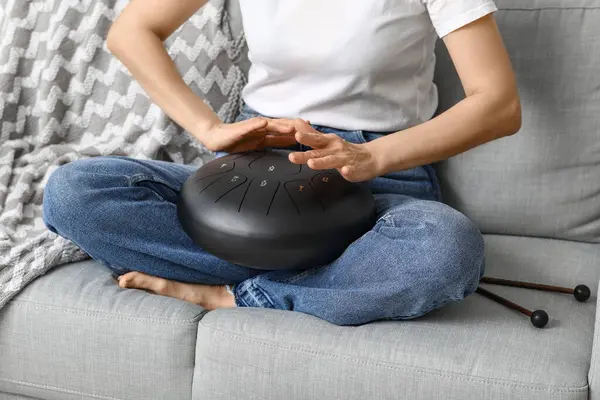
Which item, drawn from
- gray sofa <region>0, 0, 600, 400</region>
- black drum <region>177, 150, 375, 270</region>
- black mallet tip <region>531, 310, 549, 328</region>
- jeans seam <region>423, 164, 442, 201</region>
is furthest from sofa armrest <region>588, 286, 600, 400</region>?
jeans seam <region>423, 164, 442, 201</region>

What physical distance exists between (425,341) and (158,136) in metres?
0.87

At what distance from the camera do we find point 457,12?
1467 mm

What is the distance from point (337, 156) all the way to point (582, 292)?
0.50 m

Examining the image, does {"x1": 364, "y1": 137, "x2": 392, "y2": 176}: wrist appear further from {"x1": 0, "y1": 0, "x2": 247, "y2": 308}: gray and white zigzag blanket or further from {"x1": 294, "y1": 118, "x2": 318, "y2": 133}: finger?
{"x1": 0, "y1": 0, "x2": 247, "y2": 308}: gray and white zigzag blanket

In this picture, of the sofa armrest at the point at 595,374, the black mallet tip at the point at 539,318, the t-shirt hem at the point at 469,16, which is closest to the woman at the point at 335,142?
the t-shirt hem at the point at 469,16

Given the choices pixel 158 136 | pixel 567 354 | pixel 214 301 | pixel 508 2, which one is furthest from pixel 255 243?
pixel 508 2

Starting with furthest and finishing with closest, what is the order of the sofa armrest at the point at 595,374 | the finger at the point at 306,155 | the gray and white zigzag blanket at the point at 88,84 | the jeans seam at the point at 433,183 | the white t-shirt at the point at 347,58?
the gray and white zigzag blanket at the point at 88,84
the jeans seam at the point at 433,183
the white t-shirt at the point at 347,58
the finger at the point at 306,155
the sofa armrest at the point at 595,374

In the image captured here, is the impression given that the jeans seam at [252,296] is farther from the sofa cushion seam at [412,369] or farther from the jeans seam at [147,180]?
the jeans seam at [147,180]

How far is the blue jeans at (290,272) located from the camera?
135 centimetres

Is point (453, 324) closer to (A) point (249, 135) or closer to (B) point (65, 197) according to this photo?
(A) point (249, 135)

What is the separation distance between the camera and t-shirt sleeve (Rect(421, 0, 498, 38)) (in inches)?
57.3

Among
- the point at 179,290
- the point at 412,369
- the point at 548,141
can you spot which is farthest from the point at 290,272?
the point at 548,141

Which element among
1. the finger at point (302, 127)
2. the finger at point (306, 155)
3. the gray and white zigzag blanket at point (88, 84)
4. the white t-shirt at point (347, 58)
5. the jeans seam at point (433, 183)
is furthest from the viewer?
the gray and white zigzag blanket at point (88, 84)

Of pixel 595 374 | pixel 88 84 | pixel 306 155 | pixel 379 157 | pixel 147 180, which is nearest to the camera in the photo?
pixel 595 374
